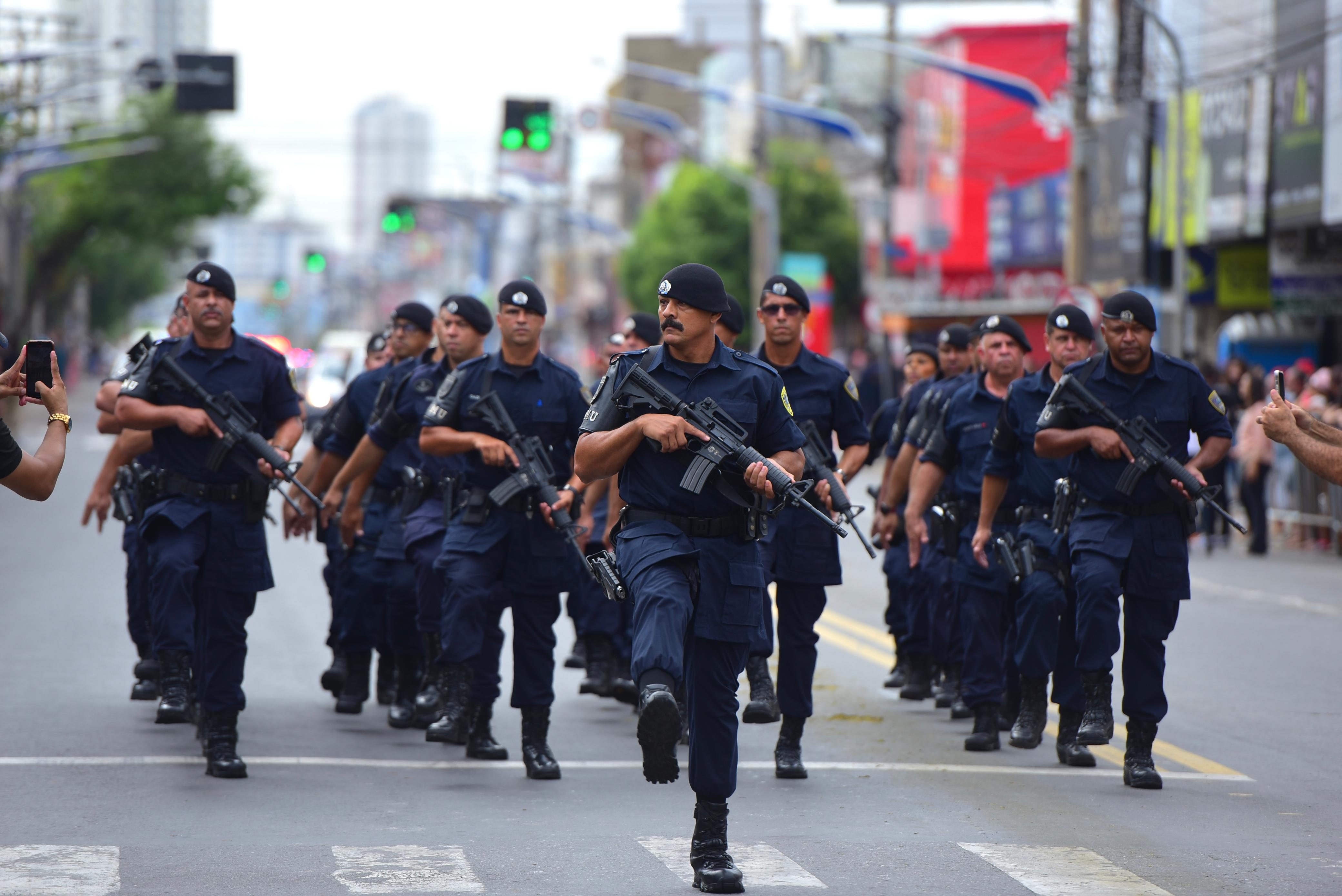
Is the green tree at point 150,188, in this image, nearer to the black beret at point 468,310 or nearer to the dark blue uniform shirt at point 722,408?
the black beret at point 468,310

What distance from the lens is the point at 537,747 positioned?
793 centimetres

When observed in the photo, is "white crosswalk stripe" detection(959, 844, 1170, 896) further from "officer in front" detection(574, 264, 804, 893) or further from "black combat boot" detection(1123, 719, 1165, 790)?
"black combat boot" detection(1123, 719, 1165, 790)

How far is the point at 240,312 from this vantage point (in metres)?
175

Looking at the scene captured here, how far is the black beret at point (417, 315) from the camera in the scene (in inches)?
395

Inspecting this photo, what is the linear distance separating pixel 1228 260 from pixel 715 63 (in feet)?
185

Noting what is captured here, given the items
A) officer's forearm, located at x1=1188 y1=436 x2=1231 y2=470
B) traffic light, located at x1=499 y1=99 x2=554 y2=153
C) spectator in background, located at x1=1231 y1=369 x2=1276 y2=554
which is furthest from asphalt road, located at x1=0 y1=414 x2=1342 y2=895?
traffic light, located at x1=499 y1=99 x2=554 y2=153

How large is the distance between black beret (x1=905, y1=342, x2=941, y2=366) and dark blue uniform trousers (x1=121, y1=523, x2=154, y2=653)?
15.4 ft

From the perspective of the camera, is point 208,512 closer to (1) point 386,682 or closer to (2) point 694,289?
(1) point 386,682

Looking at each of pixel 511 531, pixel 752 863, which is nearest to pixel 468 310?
pixel 511 531

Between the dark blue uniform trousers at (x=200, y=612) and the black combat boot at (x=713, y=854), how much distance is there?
264cm

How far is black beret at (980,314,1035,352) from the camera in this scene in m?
9.28

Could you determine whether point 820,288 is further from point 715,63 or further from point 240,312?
point 240,312

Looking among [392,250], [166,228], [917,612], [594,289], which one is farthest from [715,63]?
[917,612]

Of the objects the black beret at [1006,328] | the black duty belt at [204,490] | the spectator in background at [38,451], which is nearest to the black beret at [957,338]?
the black beret at [1006,328]
